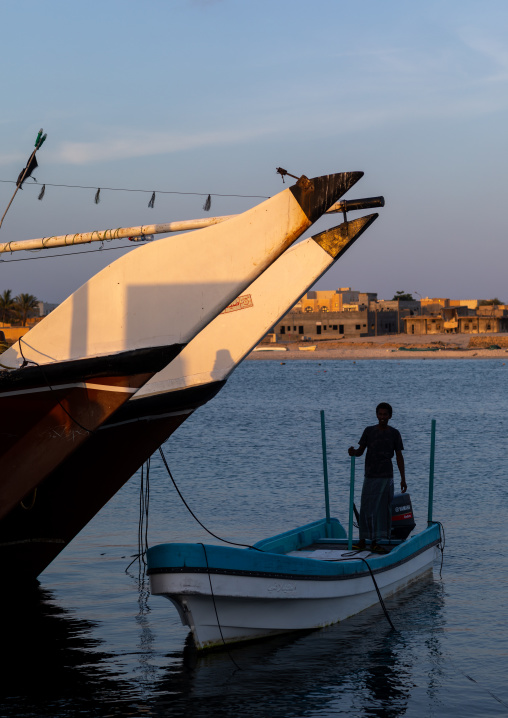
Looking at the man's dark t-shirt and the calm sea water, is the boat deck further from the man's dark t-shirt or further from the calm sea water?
the man's dark t-shirt

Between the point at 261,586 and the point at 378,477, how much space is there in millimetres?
3036

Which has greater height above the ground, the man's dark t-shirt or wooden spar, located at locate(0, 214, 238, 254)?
wooden spar, located at locate(0, 214, 238, 254)

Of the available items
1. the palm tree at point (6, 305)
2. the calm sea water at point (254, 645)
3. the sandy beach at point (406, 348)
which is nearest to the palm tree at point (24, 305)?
the palm tree at point (6, 305)

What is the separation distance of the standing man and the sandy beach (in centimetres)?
13333

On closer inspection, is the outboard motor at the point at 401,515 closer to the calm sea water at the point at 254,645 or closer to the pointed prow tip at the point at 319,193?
the calm sea water at the point at 254,645

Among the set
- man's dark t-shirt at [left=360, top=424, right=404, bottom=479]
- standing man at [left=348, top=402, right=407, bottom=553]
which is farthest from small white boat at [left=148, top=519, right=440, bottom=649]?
man's dark t-shirt at [left=360, top=424, right=404, bottom=479]

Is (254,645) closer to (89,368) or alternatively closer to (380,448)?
(380,448)

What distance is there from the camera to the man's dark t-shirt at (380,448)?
1217cm

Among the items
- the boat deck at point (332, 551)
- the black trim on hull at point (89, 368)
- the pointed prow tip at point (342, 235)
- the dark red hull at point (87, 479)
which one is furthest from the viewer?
the boat deck at point (332, 551)

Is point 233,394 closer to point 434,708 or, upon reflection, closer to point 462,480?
point 462,480

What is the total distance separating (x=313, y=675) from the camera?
9914mm

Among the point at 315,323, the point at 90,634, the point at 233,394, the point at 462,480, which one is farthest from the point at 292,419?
the point at 315,323

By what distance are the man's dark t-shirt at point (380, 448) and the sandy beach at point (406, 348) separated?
5264 inches

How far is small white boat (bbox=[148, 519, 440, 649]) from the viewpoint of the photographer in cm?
938
